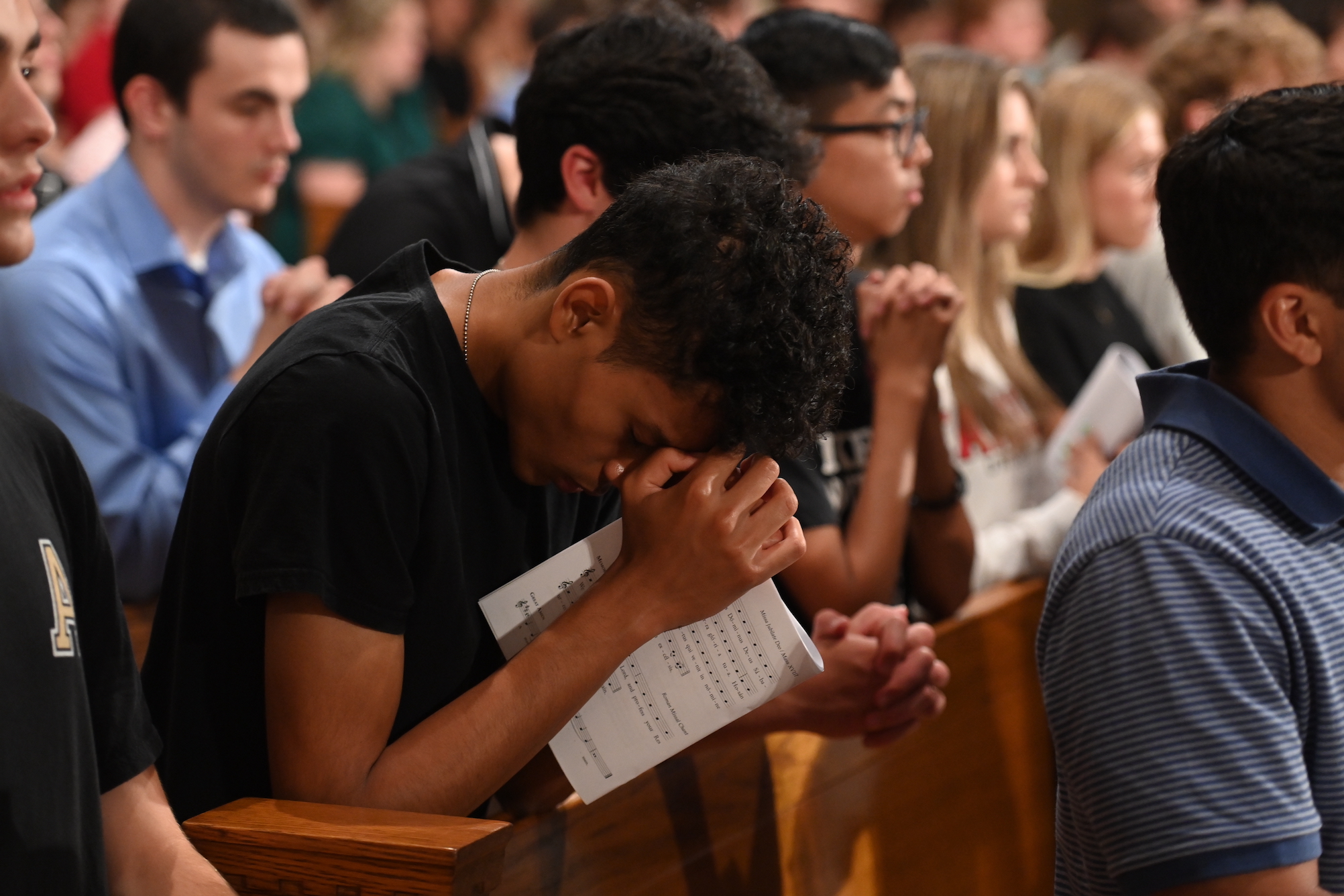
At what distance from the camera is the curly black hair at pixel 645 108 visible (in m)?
2.00

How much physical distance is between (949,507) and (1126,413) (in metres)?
0.59

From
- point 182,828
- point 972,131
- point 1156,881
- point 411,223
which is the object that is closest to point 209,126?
point 411,223

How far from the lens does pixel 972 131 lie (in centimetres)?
306

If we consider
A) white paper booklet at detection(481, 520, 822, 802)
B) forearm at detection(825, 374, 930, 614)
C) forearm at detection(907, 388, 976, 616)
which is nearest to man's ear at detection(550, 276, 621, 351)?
white paper booklet at detection(481, 520, 822, 802)

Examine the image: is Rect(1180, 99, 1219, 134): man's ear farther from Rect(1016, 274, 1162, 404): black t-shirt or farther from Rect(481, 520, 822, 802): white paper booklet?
Rect(481, 520, 822, 802): white paper booklet

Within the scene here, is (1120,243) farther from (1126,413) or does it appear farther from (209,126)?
(209,126)

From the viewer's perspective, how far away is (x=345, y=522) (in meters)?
1.35

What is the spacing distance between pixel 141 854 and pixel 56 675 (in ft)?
0.70

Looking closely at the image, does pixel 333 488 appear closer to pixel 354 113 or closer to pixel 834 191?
pixel 834 191

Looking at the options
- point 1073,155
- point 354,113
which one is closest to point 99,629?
point 1073,155

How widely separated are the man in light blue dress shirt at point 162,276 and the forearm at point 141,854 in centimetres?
129

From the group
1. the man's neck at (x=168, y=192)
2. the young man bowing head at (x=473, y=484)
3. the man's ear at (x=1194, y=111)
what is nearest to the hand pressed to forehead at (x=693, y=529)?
the young man bowing head at (x=473, y=484)

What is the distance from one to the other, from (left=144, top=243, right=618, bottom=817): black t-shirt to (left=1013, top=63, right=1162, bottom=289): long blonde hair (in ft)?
8.68

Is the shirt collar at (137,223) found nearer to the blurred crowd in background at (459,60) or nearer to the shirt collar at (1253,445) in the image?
the blurred crowd in background at (459,60)
